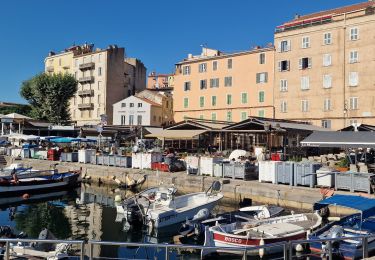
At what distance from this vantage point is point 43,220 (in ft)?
71.8

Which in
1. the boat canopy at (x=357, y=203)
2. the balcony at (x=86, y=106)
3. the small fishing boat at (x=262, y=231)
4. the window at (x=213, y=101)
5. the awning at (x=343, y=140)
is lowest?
the small fishing boat at (x=262, y=231)

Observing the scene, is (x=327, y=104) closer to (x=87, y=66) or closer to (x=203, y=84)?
(x=203, y=84)

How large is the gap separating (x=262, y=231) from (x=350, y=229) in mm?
3123

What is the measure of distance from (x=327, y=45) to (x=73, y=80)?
134 feet

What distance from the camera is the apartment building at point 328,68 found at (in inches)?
1737

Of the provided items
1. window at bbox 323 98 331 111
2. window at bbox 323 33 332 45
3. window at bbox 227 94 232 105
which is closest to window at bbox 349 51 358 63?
window at bbox 323 33 332 45

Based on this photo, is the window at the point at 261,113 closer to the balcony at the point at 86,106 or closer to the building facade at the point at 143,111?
the building facade at the point at 143,111

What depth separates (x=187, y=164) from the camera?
2928 centimetres

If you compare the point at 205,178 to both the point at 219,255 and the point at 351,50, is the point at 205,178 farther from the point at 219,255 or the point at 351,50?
the point at 351,50

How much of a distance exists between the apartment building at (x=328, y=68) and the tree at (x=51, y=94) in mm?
34824

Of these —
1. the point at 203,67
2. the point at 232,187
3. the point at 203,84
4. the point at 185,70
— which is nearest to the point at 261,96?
the point at 203,84

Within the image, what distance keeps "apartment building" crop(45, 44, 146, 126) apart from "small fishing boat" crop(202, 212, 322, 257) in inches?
2201

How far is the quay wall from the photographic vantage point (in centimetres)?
2138

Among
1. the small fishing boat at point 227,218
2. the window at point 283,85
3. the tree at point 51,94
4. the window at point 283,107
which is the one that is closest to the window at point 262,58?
the window at point 283,85
